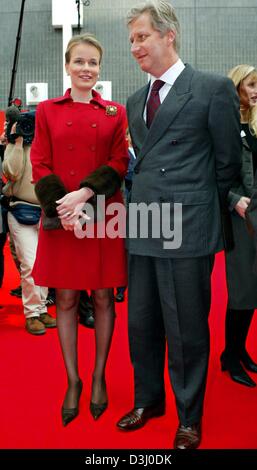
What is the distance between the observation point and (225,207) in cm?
198

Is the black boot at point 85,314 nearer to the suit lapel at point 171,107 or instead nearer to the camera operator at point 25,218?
the camera operator at point 25,218

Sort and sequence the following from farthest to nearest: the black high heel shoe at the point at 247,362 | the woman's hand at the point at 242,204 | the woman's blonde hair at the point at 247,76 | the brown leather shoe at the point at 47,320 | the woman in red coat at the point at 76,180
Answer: the brown leather shoe at the point at 47,320 < the black high heel shoe at the point at 247,362 < the woman's blonde hair at the point at 247,76 < the woman's hand at the point at 242,204 < the woman in red coat at the point at 76,180

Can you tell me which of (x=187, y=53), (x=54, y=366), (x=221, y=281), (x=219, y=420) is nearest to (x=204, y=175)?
(x=219, y=420)

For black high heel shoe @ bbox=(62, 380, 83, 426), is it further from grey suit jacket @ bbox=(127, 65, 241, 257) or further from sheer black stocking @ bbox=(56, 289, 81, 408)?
grey suit jacket @ bbox=(127, 65, 241, 257)

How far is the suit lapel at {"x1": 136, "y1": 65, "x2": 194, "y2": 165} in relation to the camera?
186 cm

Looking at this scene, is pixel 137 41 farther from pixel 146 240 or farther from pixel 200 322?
pixel 200 322

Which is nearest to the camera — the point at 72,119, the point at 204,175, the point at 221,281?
the point at 204,175

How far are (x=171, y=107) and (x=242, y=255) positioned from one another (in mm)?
884

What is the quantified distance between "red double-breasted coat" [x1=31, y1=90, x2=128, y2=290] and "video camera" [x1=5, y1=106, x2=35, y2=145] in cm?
136

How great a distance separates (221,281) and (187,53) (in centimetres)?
523

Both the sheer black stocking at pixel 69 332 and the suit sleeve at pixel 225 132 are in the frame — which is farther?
the sheer black stocking at pixel 69 332

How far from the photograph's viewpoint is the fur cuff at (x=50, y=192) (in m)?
2.01

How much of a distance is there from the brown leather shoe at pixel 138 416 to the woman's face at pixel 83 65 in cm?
126

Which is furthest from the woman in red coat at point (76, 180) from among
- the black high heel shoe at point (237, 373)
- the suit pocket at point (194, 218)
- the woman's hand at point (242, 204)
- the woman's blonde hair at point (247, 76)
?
the black high heel shoe at point (237, 373)
